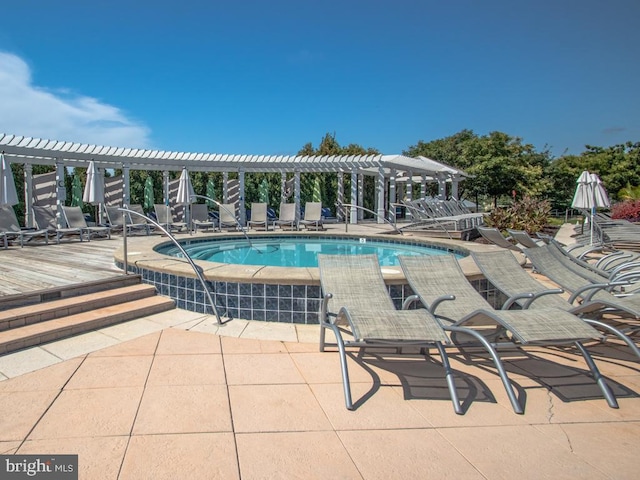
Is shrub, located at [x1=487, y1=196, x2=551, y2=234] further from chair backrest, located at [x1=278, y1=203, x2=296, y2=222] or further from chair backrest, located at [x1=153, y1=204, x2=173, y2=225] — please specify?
chair backrest, located at [x1=153, y1=204, x2=173, y2=225]

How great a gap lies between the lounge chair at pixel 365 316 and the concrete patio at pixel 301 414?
10.1 inches

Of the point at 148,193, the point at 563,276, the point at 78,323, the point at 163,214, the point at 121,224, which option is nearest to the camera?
the point at 78,323

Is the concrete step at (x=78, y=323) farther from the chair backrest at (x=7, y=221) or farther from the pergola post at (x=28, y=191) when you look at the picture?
the pergola post at (x=28, y=191)

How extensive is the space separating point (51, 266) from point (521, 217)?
1198cm

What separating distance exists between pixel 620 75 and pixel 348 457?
918 inches

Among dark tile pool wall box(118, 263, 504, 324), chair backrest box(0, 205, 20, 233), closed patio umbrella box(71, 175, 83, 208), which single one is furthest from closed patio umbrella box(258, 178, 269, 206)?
dark tile pool wall box(118, 263, 504, 324)

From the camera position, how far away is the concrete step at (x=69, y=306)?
3844mm

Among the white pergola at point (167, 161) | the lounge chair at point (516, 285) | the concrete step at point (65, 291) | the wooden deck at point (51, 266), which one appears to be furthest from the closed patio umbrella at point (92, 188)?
the lounge chair at point (516, 285)

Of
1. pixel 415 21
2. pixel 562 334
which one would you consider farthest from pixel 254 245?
pixel 415 21

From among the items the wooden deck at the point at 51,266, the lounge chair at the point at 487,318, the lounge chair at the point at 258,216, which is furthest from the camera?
the lounge chair at the point at 258,216

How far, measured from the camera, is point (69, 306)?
4.26 meters

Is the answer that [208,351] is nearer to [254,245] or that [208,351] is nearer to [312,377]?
[312,377]

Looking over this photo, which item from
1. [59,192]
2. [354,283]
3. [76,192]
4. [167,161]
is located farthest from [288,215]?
[354,283]

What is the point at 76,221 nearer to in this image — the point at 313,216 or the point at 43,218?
the point at 43,218
